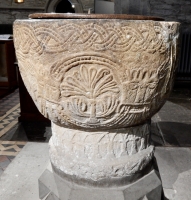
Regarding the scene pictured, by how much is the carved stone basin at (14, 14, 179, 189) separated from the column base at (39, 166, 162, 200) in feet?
0.14

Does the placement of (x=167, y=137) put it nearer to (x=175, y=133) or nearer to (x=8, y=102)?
(x=175, y=133)

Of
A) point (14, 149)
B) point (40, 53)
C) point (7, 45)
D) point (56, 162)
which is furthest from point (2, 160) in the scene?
point (7, 45)

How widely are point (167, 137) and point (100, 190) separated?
135cm

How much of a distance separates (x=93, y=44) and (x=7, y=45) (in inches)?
146

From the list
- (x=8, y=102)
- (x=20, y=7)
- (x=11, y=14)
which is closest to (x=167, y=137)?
(x=8, y=102)

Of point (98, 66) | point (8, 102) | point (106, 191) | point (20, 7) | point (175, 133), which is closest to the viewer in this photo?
point (98, 66)

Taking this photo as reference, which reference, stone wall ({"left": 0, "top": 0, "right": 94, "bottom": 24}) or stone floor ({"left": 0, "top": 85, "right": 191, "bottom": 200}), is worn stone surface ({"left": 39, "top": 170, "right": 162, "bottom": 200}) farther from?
stone wall ({"left": 0, "top": 0, "right": 94, "bottom": 24})

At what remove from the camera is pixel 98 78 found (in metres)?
1.01

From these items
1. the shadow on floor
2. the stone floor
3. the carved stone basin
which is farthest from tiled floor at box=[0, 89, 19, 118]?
the carved stone basin

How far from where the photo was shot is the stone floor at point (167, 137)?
1.74 meters

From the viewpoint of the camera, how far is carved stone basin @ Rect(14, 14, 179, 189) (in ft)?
3.16

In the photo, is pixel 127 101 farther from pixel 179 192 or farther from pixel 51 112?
pixel 179 192

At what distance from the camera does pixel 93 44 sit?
37.6 inches

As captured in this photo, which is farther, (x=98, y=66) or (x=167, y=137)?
(x=167, y=137)
